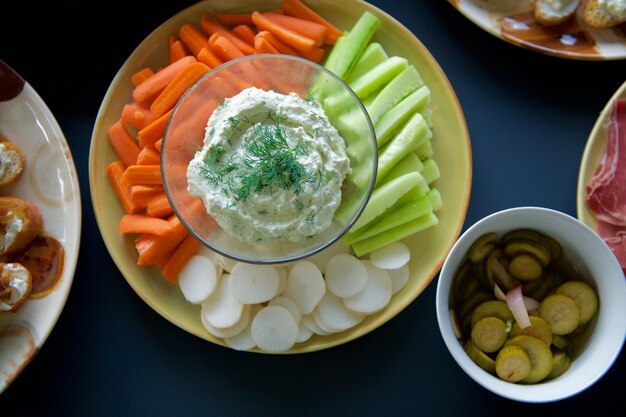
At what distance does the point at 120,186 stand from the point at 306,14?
0.83 m

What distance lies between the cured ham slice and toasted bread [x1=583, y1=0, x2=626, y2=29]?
11.1 inches

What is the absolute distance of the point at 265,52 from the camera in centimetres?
205

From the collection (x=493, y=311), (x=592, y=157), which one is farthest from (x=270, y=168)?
(x=592, y=157)

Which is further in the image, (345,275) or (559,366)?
(345,275)

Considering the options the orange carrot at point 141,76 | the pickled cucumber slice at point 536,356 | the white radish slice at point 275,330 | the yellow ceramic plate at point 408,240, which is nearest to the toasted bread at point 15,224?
the yellow ceramic plate at point 408,240

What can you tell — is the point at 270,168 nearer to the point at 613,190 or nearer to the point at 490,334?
the point at 490,334

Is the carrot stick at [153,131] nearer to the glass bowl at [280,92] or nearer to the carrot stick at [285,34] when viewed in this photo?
the glass bowl at [280,92]

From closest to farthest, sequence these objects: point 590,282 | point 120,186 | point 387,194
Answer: point 590,282, point 387,194, point 120,186

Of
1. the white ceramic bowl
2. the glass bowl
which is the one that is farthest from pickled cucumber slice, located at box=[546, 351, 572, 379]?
the glass bowl

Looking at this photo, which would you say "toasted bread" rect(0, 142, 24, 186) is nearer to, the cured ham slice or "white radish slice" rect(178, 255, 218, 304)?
"white radish slice" rect(178, 255, 218, 304)

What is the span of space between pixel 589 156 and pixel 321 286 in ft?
3.21

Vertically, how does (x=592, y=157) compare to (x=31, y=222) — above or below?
above

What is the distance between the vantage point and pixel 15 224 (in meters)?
1.99

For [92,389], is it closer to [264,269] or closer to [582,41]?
[264,269]
